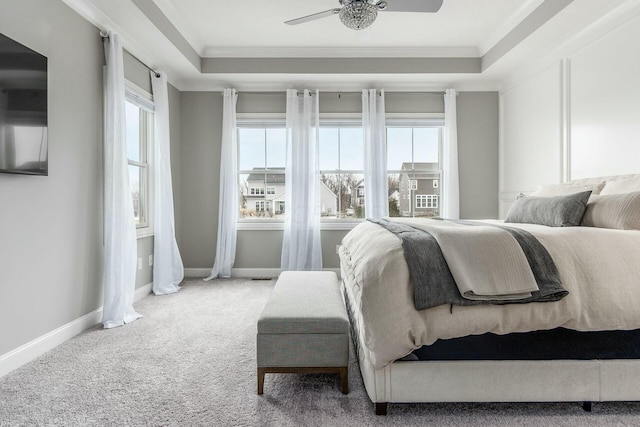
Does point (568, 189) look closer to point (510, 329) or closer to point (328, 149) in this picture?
point (510, 329)

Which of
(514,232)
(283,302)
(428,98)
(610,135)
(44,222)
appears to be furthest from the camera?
(428,98)

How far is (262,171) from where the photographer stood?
5.01 metres

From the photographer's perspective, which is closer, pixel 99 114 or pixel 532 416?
pixel 532 416

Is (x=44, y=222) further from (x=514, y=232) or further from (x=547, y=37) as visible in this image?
(x=547, y=37)

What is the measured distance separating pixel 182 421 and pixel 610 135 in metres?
3.66

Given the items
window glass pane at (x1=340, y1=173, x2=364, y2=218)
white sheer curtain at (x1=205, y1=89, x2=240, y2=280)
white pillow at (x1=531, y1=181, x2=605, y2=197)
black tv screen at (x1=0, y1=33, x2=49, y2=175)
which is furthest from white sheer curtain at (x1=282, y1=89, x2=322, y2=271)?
black tv screen at (x1=0, y1=33, x2=49, y2=175)

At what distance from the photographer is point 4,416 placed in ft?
5.61

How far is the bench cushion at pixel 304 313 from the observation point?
180 cm

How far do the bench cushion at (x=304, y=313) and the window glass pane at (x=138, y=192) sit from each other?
2.41m

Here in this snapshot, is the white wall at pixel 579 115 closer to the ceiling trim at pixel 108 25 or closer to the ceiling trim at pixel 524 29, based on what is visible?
the ceiling trim at pixel 524 29

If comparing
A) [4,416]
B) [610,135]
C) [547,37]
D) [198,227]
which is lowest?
[4,416]

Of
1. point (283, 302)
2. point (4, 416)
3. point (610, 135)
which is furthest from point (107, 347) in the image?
point (610, 135)

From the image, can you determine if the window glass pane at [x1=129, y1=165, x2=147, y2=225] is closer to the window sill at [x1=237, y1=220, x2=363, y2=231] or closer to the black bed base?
the window sill at [x1=237, y1=220, x2=363, y2=231]

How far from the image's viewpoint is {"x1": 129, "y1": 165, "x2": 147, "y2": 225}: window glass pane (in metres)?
3.93
